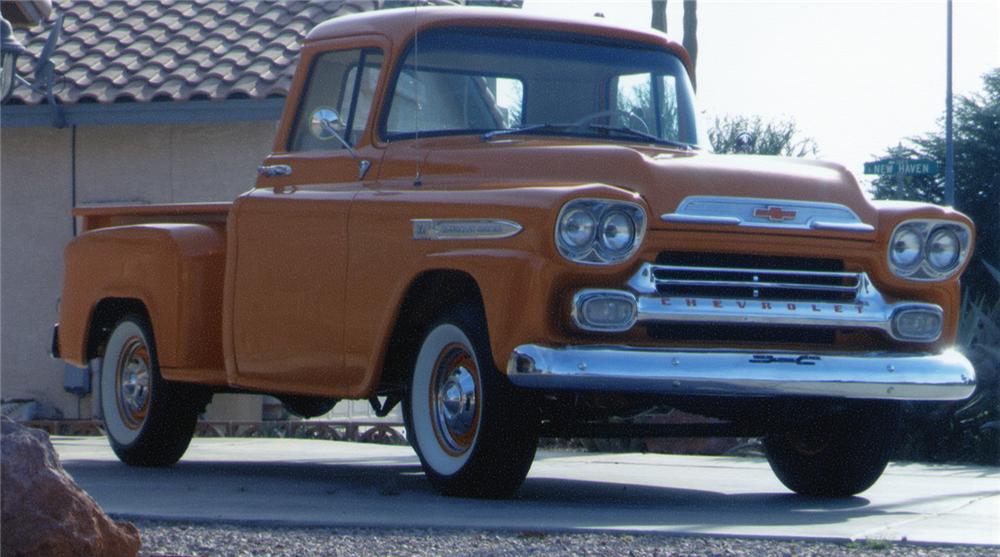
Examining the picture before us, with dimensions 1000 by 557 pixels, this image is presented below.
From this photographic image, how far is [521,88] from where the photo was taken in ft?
25.8

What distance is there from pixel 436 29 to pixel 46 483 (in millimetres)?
3668

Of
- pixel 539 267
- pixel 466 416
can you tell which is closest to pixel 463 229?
pixel 539 267

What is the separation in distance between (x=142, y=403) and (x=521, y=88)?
2679 millimetres

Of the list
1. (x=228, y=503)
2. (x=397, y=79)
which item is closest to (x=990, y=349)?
(x=397, y=79)

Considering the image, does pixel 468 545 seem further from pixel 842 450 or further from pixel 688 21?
pixel 688 21

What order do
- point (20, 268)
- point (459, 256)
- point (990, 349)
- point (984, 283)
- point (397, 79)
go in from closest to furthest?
point (459, 256) < point (397, 79) < point (990, 349) < point (20, 268) < point (984, 283)

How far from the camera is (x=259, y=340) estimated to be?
804cm

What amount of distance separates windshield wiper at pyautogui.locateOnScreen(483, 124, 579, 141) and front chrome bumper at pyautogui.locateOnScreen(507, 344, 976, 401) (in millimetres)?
1427

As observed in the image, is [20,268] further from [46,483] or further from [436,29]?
[46,483]

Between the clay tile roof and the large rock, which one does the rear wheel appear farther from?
the clay tile roof

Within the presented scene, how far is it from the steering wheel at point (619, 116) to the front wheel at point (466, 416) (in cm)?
133

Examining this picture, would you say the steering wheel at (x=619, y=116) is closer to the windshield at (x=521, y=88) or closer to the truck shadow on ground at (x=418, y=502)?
the windshield at (x=521, y=88)

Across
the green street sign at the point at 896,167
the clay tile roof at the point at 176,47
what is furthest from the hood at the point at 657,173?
the green street sign at the point at 896,167

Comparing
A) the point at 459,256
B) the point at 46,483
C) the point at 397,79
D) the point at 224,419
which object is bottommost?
the point at 224,419
